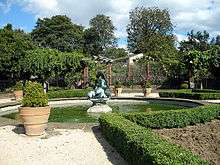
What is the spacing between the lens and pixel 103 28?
72062 millimetres

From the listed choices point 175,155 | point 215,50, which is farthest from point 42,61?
point 175,155

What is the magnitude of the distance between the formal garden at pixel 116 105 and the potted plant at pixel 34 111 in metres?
0.03

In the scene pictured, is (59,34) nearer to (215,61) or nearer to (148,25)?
(148,25)

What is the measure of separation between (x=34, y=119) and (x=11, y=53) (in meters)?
28.8

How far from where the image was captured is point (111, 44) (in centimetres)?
7412

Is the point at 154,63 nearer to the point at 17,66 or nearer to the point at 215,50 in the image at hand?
the point at 215,50

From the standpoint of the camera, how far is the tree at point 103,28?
72.1m

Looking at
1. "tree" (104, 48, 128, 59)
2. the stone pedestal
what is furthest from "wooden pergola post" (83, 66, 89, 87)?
"tree" (104, 48, 128, 59)

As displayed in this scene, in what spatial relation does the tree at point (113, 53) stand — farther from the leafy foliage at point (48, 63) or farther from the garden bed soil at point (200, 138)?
the garden bed soil at point (200, 138)

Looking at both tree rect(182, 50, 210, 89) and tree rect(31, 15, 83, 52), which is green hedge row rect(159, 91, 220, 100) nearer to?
tree rect(182, 50, 210, 89)

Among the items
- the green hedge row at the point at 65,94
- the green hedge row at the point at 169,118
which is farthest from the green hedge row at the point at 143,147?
the green hedge row at the point at 65,94

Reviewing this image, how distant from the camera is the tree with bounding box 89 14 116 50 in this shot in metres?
72.1

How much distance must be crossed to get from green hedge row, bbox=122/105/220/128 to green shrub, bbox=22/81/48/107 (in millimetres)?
2432

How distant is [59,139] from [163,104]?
11668 millimetres
